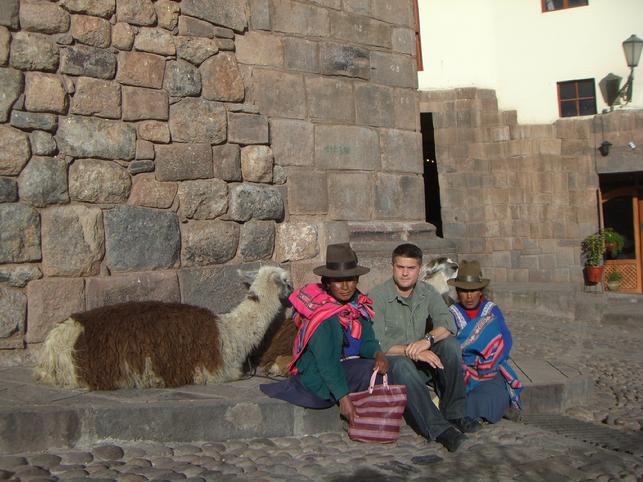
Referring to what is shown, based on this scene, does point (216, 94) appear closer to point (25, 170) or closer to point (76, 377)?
point (25, 170)

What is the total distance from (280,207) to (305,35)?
165cm

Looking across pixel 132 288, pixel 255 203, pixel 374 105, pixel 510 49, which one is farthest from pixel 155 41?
pixel 510 49

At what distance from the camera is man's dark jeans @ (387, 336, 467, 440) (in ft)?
14.9

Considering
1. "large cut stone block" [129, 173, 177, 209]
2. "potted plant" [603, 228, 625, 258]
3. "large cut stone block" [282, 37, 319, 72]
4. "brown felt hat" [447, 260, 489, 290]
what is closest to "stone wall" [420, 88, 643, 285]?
"potted plant" [603, 228, 625, 258]

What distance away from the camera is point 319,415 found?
15.3ft

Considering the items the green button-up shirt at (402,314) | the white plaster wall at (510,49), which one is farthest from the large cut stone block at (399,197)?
the white plaster wall at (510,49)

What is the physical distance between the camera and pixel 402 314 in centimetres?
507

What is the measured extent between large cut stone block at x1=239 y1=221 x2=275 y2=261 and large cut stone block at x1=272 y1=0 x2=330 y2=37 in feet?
5.92

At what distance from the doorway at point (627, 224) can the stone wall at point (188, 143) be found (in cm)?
987

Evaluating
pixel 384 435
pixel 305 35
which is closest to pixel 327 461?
pixel 384 435

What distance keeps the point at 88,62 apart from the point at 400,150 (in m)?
3.20

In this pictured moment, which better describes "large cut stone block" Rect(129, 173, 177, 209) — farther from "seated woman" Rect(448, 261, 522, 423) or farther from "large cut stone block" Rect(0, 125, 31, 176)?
"seated woman" Rect(448, 261, 522, 423)

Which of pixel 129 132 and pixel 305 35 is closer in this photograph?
pixel 129 132

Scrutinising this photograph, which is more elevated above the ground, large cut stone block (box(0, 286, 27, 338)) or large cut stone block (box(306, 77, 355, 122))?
large cut stone block (box(306, 77, 355, 122))
